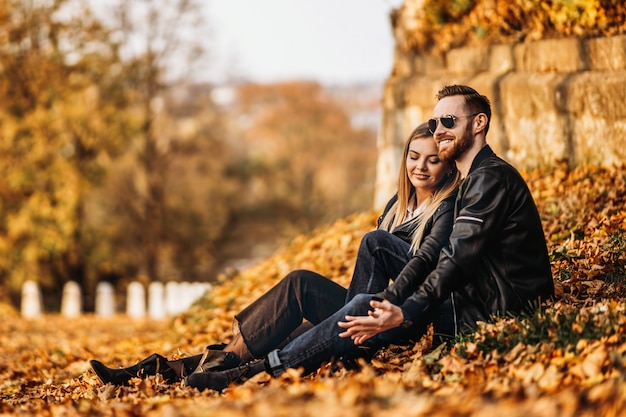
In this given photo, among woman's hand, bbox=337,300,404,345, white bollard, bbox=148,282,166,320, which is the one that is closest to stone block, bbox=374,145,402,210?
woman's hand, bbox=337,300,404,345

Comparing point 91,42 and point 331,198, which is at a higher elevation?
point 91,42

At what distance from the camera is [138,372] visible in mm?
5336

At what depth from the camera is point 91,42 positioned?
71.5ft

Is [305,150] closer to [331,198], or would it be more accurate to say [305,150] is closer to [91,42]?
[331,198]

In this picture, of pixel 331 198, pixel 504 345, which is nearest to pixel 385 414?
pixel 504 345

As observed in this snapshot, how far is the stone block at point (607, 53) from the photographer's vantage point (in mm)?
8594

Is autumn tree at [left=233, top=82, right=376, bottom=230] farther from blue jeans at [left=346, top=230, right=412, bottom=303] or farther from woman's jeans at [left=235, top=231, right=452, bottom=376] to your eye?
blue jeans at [left=346, top=230, right=412, bottom=303]

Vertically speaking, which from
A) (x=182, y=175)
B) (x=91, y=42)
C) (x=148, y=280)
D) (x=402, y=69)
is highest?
(x=91, y=42)

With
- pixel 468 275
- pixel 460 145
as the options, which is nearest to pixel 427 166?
pixel 460 145

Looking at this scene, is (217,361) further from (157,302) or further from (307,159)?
(307,159)

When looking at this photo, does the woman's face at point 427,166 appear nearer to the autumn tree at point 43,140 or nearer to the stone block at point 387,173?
the stone block at point 387,173

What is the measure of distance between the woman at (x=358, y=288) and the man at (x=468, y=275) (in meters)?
0.03

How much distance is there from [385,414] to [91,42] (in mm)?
20091

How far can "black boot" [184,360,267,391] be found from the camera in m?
4.89
